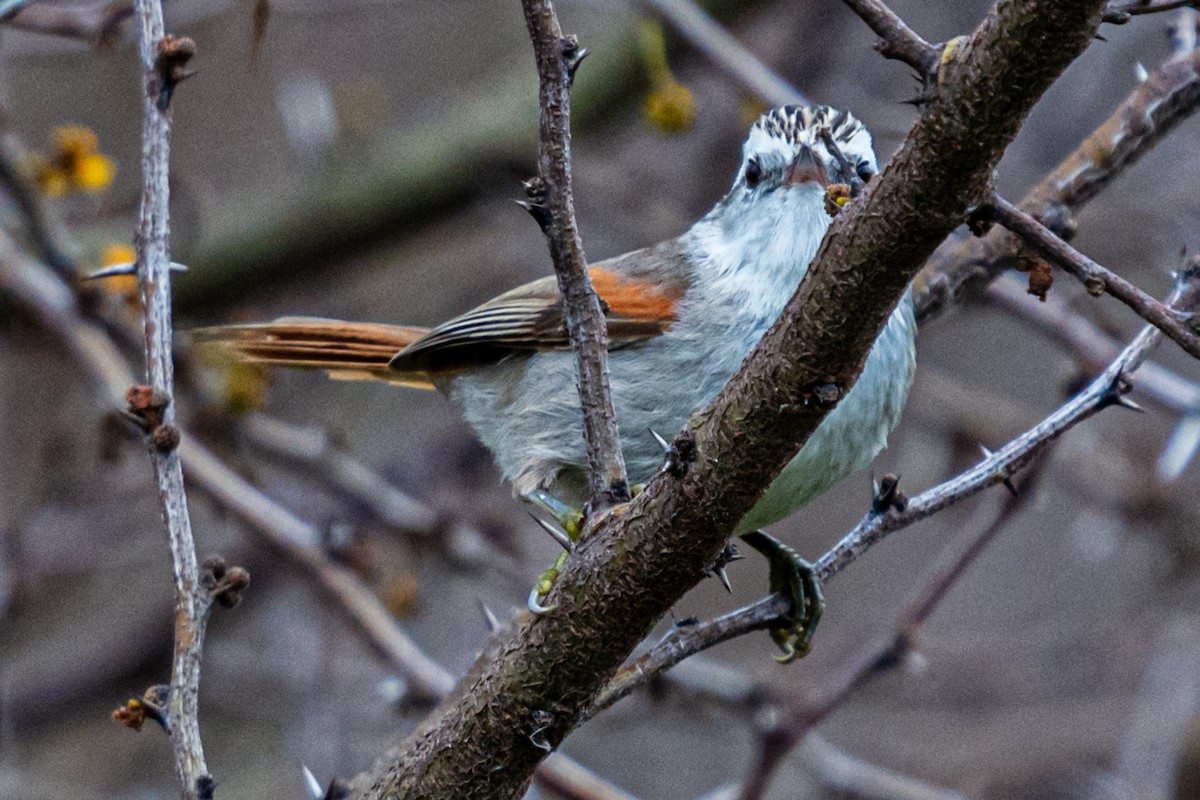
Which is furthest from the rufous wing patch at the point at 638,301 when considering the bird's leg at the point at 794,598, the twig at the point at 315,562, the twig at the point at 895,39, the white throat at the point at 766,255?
the twig at the point at 895,39

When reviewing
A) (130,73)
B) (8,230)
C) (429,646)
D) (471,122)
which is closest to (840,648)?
(429,646)

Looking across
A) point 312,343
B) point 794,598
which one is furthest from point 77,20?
point 794,598

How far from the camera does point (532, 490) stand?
12.5 feet

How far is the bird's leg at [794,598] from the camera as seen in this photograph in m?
3.29

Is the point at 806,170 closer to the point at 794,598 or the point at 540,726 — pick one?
the point at 794,598

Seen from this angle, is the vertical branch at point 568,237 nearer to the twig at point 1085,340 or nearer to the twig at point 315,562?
the twig at point 315,562

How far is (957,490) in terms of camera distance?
2.67 metres

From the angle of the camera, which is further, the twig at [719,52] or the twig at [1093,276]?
the twig at [719,52]

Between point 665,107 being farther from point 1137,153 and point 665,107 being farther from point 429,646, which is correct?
point 429,646

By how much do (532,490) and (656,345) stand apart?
0.56 m

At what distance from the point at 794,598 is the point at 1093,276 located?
171 cm

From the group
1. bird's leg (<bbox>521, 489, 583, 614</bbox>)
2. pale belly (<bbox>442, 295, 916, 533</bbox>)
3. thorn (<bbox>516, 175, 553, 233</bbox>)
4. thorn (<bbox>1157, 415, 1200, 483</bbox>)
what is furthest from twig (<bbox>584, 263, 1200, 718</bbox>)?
A: thorn (<bbox>1157, 415, 1200, 483</bbox>)

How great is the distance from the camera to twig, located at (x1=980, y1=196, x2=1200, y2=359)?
5.70 ft

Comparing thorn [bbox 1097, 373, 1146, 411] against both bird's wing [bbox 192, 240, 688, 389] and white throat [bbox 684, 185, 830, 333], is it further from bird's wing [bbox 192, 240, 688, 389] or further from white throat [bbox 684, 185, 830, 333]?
bird's wing [bbox 192, 240, 688, 389]
